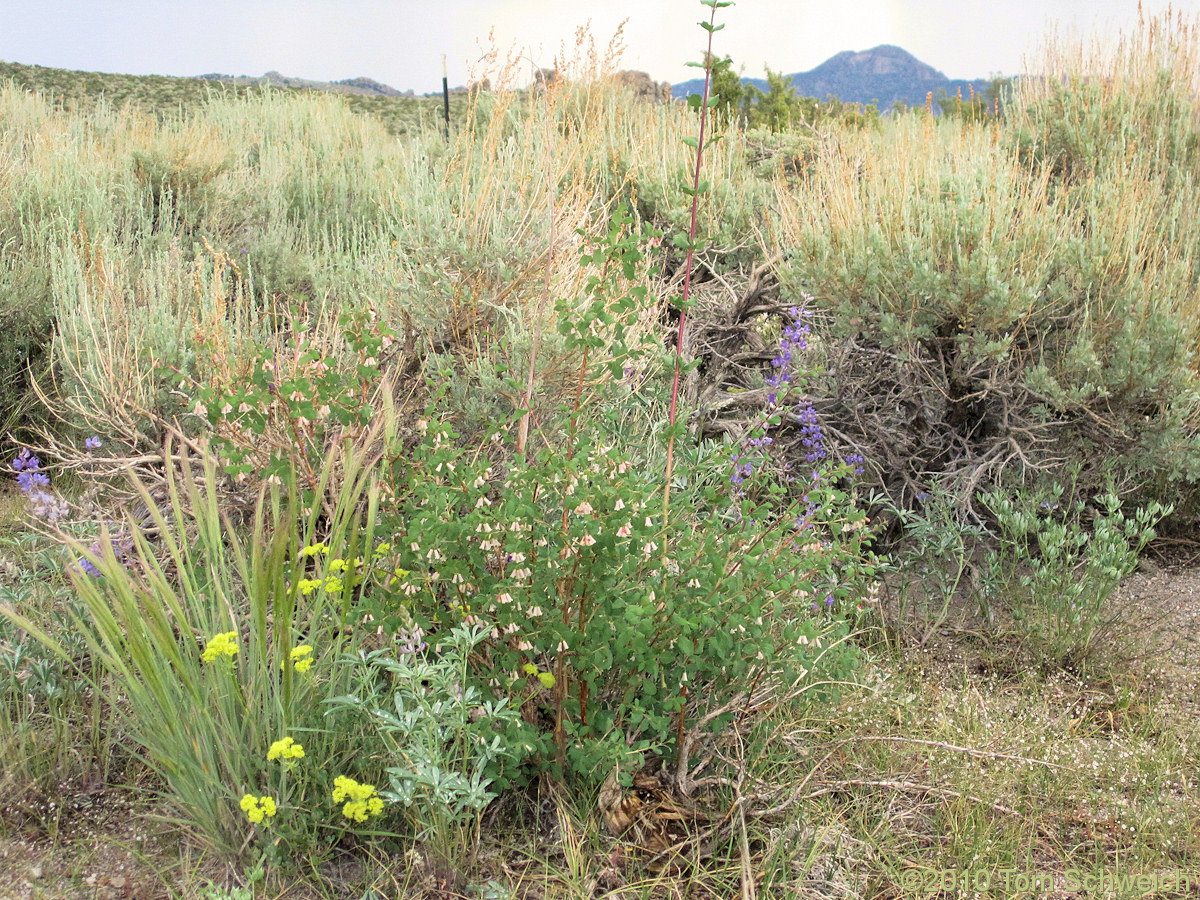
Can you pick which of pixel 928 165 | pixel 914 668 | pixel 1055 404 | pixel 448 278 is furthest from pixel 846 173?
pixel 914 668

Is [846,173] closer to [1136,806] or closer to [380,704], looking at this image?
[1136,806]

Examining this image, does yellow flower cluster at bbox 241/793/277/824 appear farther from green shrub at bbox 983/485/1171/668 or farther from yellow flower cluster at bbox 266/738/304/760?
green shrub at bbox 983/485/1171/668

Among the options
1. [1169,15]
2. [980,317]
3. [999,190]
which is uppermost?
[1169,15]

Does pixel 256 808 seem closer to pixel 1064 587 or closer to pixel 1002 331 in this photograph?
pixel 1064 587

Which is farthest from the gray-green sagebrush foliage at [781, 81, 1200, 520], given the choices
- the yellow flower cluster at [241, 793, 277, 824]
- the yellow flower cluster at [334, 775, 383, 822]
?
the yellow flower cluster at [241, 793, 277, 824]

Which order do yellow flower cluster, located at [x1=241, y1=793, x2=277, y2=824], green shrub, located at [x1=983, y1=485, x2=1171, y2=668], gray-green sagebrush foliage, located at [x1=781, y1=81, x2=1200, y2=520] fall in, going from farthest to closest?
1. gray-green sagebrush foliage, located at [x1=781, y1=81, x2=1200, y2=520]
2. green shrub, located at [x1=983, y1=485, x2=1171, y2=668]
3. yellow flower cluster, located at [x1=241, y1=793, x2=277, y2=824]

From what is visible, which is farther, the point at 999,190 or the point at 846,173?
the point at 846,173

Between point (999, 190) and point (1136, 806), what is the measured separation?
2.65 meters

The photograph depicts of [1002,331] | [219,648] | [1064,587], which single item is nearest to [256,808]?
[219,648]

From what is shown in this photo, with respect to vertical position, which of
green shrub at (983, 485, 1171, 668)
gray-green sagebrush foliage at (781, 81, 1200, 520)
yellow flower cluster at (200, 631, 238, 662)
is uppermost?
gray-green sagebrush foliage at (781, 81, 1200, 520)

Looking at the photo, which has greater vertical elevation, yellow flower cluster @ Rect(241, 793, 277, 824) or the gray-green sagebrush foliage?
the gray-green sagebrush foliage

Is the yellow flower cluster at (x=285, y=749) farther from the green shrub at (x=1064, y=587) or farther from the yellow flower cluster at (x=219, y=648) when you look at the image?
the green shrub at (x=1064, y=587)

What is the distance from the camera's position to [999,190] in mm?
3902

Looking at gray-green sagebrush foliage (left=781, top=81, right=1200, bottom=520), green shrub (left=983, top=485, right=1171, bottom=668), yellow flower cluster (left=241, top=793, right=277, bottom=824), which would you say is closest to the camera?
yellow flower cluster (left=241, top=793, right=277, bottom=824)
